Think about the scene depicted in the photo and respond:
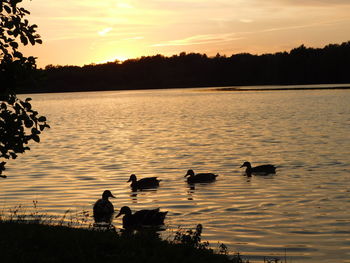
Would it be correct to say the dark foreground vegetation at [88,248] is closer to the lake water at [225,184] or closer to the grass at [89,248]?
the grass at [89,248]

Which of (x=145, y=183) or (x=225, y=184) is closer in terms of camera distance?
(x=145, y=183)

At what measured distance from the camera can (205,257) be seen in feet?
35.1

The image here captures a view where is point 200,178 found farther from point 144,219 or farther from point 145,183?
point 144,219

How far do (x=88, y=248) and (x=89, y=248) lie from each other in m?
0.02

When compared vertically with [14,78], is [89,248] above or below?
below

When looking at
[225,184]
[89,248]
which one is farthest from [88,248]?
[225,184]

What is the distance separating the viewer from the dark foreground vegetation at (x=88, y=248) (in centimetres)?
980

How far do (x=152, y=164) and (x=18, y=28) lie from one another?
20451 millimetres

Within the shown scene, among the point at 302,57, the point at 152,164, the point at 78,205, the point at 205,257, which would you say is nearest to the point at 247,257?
the point at 205,257

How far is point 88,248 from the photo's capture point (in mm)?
10305

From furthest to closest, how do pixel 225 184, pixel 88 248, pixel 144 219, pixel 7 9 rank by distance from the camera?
pixel 225 184
pixel 144 219
pixel 88 248
pixel 7 9

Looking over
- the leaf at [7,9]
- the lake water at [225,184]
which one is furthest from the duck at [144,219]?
the leaf at [7,9]

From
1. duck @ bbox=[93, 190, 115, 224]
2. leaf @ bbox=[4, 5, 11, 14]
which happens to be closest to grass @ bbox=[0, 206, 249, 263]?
leaf @ bbox=[4, 5, 11, 14]

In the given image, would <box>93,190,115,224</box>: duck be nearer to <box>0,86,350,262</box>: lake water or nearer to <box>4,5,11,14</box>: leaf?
<box>0,86,350,262</box>: lake water
